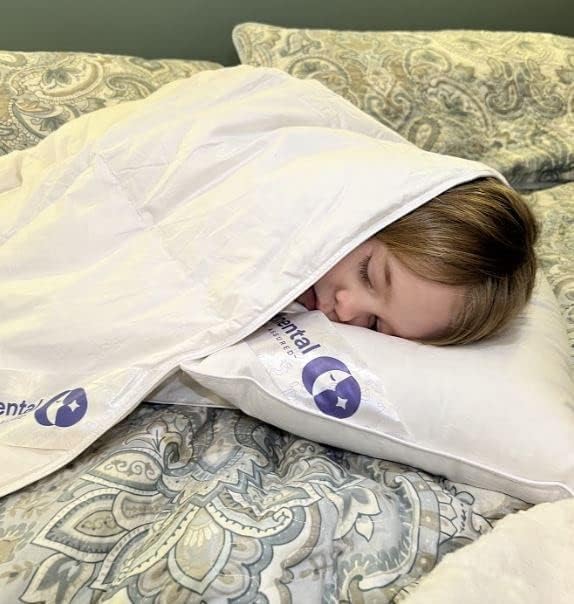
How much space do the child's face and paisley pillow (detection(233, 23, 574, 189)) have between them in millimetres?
725

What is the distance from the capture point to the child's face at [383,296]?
824 mm

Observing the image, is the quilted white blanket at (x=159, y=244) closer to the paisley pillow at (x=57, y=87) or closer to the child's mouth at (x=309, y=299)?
the child's mouth at (x=309, y=299)

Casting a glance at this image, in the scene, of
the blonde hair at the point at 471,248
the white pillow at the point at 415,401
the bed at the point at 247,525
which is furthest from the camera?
the blonde hair at the point at 471,248

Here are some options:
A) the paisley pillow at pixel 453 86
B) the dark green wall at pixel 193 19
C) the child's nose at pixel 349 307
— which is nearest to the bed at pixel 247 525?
the child's nose at pixel 349 307

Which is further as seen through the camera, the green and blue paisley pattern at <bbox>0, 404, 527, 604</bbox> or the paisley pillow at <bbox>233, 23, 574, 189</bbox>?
the paisley pillow at <bbox>233, 23, 574, 189</bbox>

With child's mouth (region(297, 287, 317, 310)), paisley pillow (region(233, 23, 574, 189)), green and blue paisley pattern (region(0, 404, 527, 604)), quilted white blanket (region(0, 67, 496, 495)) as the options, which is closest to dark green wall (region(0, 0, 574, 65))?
paisley pillow (region(233, 23, 574, 189))

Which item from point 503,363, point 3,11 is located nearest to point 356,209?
point 503,363

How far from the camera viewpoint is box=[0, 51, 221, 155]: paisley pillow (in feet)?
4.11

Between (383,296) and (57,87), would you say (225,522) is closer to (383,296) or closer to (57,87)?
(383,296)

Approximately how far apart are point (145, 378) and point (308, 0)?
1.40 metres

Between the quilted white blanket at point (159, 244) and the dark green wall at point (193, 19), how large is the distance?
0.80 meters

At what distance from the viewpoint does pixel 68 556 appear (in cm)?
58

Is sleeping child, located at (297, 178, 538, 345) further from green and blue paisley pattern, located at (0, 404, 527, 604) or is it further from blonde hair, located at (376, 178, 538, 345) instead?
green and blue paisley pattern, located at (0, 404, 527, 604)

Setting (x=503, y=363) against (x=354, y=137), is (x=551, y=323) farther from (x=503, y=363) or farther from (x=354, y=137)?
(x=354, y=137)
